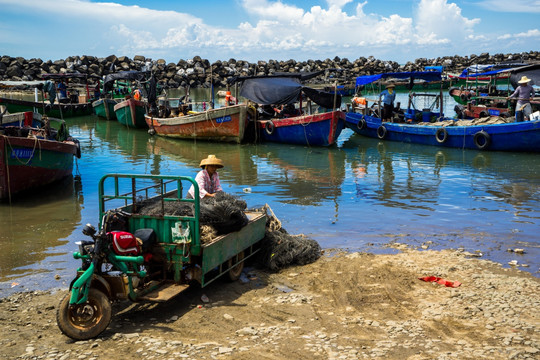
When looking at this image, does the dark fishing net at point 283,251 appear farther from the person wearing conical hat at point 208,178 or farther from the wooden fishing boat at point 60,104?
the wooden fishing boat at point 60,104

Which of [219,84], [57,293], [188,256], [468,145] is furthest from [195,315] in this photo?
[219,84]

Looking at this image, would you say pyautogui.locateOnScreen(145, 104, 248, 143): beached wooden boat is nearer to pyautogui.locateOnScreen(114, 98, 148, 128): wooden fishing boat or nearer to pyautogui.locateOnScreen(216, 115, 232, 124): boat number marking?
pyautogui.locateOnScreen(216, 115, 232, 124): boat number marking

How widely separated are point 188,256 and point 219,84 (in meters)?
51.4

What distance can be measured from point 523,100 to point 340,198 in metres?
9.49

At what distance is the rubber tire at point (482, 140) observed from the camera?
59.5ft

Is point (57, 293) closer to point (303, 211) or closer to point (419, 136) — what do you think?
point (303, 211)

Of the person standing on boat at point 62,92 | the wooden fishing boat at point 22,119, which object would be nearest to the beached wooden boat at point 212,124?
the wooden fishing boat at point 22,119

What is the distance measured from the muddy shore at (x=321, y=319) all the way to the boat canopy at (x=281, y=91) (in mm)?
13019

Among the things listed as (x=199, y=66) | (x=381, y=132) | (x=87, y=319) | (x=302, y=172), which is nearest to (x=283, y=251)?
(x=87, y=319)

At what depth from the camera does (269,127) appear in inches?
833

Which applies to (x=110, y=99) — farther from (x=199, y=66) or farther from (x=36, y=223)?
(x=199, y=66)

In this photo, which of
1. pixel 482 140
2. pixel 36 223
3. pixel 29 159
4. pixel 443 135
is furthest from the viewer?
pixel 443 135

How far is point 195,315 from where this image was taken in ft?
19.0

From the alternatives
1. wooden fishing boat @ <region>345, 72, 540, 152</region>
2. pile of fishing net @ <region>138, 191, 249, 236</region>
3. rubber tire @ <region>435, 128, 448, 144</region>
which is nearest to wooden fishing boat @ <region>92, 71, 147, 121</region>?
wooden fishing boat @ <region>345, 72, 540, 152</region>
